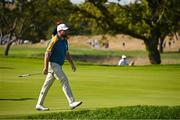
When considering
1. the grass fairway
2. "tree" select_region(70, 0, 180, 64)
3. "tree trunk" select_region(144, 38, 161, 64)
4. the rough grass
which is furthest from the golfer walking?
"tree trunk" select_region(144, 38, 161, 64)

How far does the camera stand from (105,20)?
167 ft

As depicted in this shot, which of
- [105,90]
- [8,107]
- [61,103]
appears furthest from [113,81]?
[8,107]

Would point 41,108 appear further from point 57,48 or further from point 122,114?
point 122,114

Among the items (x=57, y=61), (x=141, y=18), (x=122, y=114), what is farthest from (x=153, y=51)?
(x=122, y=114)

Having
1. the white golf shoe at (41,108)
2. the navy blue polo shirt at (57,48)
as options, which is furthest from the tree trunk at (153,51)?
the white golf shoe at (41,108)


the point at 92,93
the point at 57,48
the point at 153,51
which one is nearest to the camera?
the point at 57,48

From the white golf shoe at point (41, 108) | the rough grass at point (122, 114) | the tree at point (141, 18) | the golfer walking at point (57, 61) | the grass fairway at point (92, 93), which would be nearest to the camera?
the rough grass at point (122, 114)

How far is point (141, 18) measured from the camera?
48906mm

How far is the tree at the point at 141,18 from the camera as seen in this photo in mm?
49000

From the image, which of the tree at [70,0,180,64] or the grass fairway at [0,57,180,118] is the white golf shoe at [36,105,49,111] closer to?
the grass fairway at [0,57,180,118]

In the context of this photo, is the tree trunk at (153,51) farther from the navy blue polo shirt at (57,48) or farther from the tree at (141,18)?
the navy blue polo shirt at (57,48)

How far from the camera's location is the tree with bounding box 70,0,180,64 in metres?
49.0

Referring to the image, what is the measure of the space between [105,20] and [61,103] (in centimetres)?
3635

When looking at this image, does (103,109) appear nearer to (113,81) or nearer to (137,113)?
(137,113)
